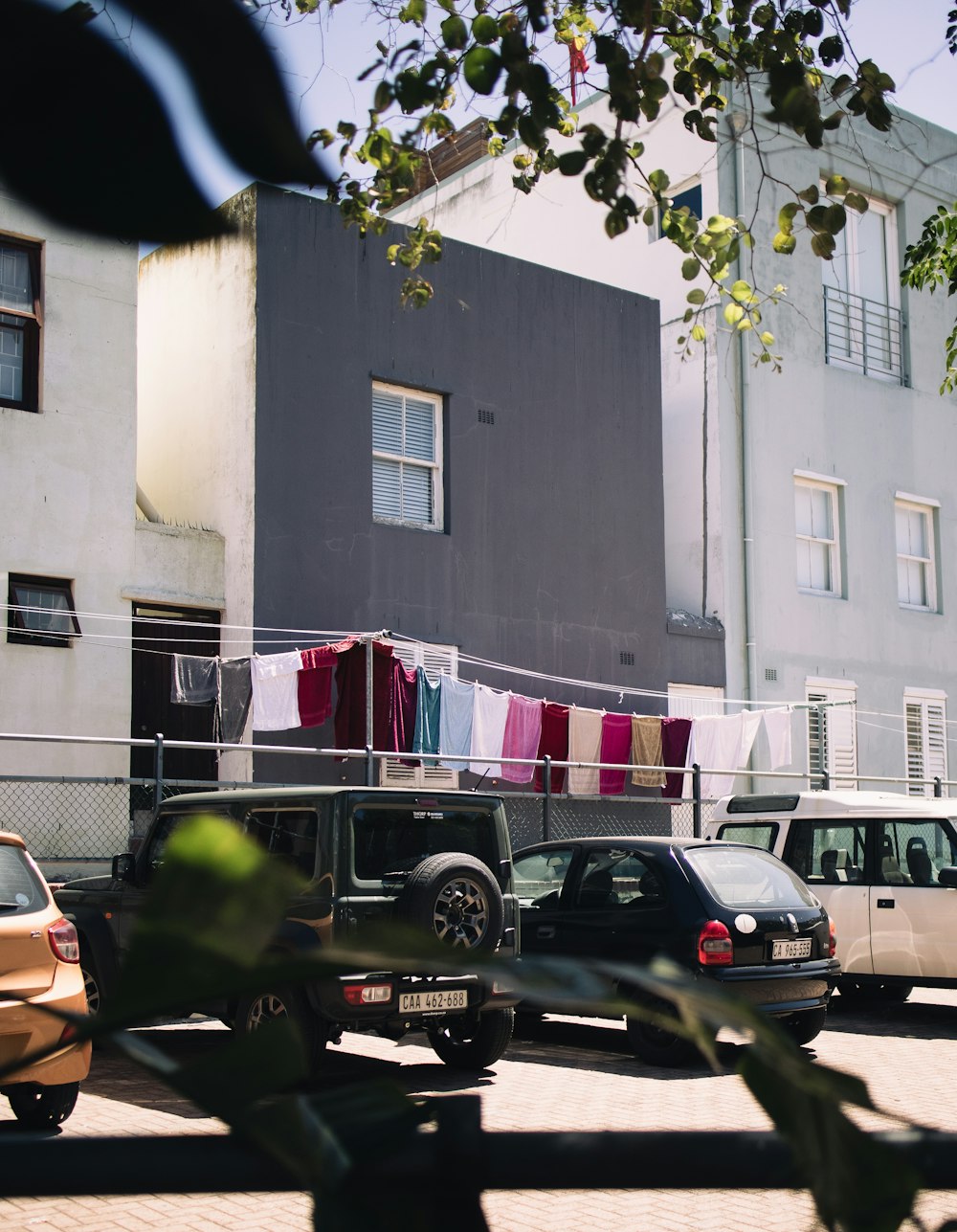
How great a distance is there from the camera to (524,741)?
50.3 ft

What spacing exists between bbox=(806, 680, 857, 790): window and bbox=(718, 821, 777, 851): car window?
6657 millimetres

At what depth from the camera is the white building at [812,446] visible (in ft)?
64.4

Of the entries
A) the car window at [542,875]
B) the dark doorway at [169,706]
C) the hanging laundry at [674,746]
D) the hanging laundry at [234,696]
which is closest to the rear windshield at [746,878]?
the car window at [542,875]

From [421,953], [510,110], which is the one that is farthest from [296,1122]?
[510,110]

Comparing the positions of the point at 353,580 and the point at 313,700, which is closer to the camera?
the point at 313,700

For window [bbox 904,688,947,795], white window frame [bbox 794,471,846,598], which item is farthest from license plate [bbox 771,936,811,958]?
window [bbox 904,688,947,795]

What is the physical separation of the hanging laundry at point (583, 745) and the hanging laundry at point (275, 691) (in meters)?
3.33

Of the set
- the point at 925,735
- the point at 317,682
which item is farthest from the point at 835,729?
the point at 317,682

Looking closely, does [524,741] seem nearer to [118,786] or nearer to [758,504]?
[118,786]

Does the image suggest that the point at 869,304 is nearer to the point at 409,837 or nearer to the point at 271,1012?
the point at 409,837

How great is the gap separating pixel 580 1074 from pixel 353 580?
7.42m

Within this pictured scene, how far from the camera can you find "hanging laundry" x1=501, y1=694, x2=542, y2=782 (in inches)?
594

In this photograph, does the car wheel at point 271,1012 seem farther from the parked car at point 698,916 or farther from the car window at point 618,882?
the car window at point 618,882

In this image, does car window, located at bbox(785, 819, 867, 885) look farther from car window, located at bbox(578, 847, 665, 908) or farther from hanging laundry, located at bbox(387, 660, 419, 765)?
hanging laundry, located at bbox(387, 660, 419, 765)
